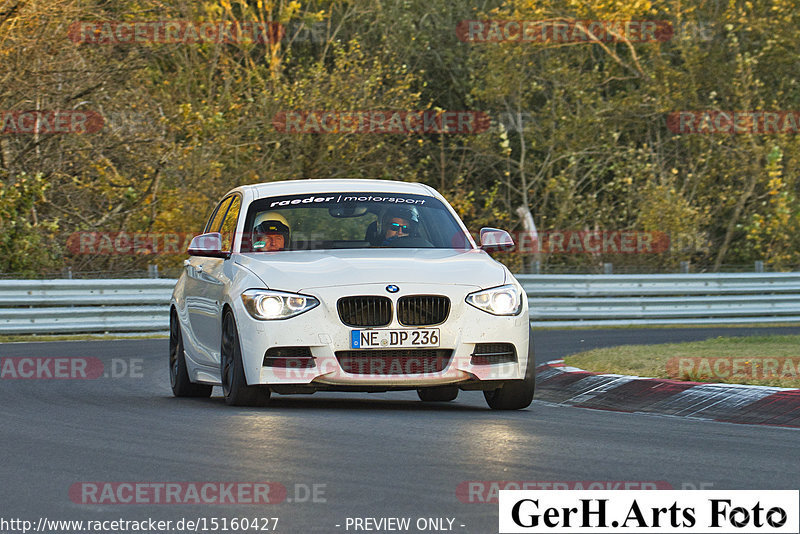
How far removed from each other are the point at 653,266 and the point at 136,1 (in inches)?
452

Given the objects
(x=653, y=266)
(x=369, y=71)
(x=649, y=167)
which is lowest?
(x=653, y=266)

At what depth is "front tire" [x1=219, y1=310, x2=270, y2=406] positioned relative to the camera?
32.7 ft

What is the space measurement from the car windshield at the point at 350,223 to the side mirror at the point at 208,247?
18cm

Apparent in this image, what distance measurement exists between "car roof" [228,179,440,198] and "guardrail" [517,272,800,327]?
13.8m

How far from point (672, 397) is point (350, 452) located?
3.77 meters

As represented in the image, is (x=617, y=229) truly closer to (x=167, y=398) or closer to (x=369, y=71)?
(x=369, y=71)

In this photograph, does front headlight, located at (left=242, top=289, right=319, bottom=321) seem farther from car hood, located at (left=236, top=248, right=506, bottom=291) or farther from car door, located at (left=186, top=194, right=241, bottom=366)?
car door, located at (left=186, top=194, right=241, bottom=366)

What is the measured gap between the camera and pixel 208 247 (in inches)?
428

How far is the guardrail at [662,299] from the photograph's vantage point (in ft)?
84.6

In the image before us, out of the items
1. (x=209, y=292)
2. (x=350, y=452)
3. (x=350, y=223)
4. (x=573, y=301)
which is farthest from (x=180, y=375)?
(x=573, y=301)

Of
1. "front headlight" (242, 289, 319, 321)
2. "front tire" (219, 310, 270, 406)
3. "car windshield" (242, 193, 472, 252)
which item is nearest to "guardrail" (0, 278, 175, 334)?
"car windshield" (242, 193, 472, 252)

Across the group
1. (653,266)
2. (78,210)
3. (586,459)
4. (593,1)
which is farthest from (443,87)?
(586,459)

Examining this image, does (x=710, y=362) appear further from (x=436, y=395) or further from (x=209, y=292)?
(x=209, y=292)

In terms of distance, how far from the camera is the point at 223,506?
6164mm
